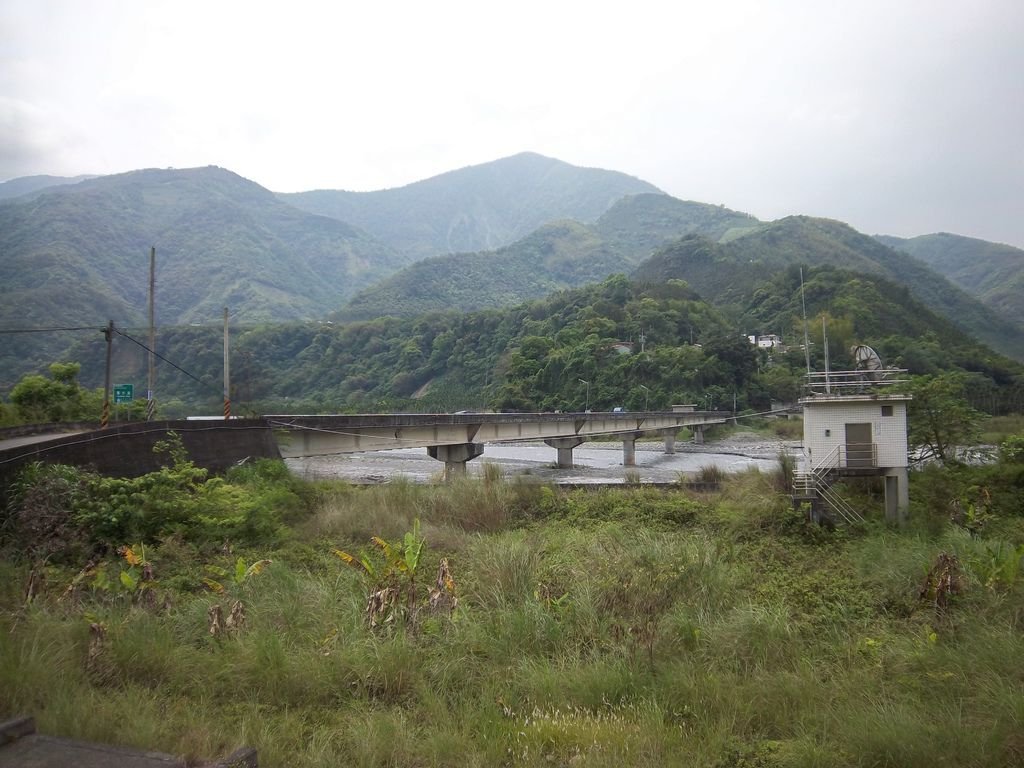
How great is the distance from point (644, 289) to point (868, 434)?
390 feet

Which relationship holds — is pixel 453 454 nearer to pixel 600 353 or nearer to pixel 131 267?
pixel 600 353

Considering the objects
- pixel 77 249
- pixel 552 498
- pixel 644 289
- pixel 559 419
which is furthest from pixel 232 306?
pixel 552 498

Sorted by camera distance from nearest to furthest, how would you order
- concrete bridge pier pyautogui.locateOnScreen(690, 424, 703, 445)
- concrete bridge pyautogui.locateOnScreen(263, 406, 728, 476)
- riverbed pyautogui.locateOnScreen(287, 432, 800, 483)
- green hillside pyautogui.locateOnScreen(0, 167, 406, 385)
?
concrete bridge pyautogui.locateOnScreen(263, 406, 728, 476), riverbed pyautogui.locateOnScreen(287, 432, 800, 483), green hillside pyautogui.locateOnScreen(0, 167, 406, 385), concrete bridge pier pyautogui.locateOnScreen(690, 424, 703, 445)

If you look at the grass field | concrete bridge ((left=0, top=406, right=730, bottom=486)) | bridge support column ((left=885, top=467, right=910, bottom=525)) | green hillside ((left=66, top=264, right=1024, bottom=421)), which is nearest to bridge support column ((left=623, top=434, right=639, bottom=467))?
concrete bridge ((left=0, top=406, right=730, bottom=486))

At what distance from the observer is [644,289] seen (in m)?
139

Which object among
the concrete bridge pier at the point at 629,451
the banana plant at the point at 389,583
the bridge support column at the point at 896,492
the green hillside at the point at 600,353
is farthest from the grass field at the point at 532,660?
the green hillside at the point at 600,353

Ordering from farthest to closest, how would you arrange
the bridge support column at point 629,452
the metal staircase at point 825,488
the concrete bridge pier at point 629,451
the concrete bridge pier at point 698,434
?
the concrete bridge pier at point 698,434, the concrete bridge pier at point 629,451, the bridge support column at point 629,452, the metal staircase at point 825,488

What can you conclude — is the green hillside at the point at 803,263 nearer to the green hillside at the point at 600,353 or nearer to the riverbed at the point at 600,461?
the green hillside at the point at 600,353

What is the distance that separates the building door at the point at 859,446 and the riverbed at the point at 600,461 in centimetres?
819

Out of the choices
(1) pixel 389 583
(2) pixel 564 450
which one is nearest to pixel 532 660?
(1) pixel 389 583

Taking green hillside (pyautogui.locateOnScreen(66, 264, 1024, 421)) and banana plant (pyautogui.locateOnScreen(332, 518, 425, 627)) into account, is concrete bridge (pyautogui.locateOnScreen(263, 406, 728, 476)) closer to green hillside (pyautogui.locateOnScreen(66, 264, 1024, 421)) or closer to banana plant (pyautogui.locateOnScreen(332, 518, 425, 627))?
banana plant (pyautogui.locateOnScreen(332, 518, 425, 627))

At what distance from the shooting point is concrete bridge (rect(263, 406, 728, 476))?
76.9 feet

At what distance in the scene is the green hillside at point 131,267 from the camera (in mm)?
A: 61344

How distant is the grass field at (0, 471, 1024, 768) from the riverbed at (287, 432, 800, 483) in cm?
1867
